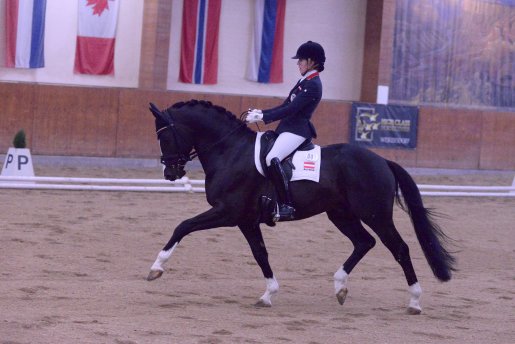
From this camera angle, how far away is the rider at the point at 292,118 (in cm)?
890

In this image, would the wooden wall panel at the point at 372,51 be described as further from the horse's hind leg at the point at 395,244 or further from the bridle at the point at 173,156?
the bridle at the point at 173,156

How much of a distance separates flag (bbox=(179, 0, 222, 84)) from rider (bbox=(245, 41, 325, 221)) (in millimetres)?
16758

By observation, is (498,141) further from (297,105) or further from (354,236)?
(297,105)

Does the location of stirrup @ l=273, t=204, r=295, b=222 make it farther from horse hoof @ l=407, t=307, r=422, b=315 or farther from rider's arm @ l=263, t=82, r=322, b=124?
horse hoof @ l=407, t=307, r=422, b=315

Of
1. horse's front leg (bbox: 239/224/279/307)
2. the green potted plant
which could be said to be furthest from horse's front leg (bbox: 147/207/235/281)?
the green potted plant

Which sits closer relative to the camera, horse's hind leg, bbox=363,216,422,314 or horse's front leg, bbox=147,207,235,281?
horse's front leg, bbox=147,207,235,281

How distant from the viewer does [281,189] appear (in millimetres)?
8914

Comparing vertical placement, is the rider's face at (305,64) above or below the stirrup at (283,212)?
above

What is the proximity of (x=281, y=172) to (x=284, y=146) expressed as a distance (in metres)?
0.27

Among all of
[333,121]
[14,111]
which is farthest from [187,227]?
[333,121]

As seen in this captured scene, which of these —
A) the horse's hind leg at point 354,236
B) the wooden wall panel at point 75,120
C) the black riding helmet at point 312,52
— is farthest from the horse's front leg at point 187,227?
the wooden wall panel at point 75,120

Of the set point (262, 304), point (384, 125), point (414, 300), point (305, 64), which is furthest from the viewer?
point (384, 125)

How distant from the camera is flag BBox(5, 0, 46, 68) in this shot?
905 inches

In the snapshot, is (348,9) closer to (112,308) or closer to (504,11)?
(504,11)
